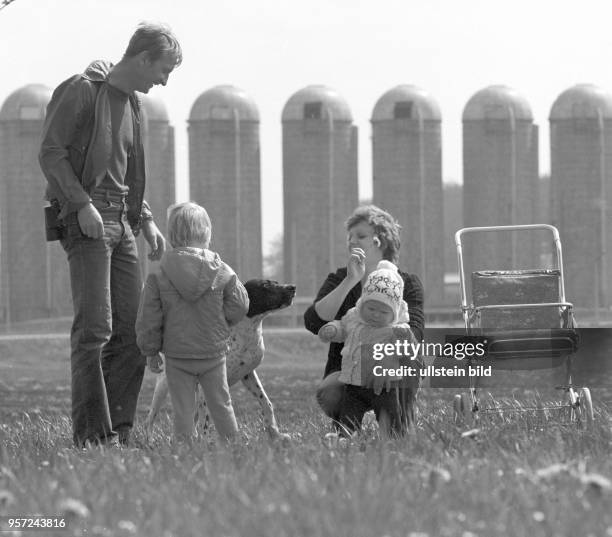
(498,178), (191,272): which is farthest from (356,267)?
(498,178)

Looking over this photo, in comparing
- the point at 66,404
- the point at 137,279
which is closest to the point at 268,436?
the point at 137,279

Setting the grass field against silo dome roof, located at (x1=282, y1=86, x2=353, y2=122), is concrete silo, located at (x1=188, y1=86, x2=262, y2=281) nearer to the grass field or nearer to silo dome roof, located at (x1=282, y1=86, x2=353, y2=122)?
silo dome roof, located at (x1=282, y1=86, x2=353, y2=122)

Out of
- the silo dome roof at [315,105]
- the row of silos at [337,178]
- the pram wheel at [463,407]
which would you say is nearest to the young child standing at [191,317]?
the pram wheel at [463,407]

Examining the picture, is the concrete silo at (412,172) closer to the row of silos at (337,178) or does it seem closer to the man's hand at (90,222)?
the row of silos at (337,178)

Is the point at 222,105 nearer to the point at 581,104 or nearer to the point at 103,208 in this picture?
the point at 581,104

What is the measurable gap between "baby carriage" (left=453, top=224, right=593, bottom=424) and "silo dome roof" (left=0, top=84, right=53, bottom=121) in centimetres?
2847

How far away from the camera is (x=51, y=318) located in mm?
35750

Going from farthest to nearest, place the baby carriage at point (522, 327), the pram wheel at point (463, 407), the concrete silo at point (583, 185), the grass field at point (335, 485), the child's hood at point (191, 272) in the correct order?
the concrete silo at point (583, 185)
the baby carriage at point (522, 327)
the pram wheel at point (463, 407)
the child's hood at point (191, 272)
the grass field at point (335, 485)

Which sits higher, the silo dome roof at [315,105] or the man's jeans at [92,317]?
the silo dome roof at [315,105]

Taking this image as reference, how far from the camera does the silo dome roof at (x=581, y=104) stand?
3575 cm

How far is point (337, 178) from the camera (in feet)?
114

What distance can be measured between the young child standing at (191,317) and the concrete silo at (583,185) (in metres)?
30.5

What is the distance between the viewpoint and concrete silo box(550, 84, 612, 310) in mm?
35656

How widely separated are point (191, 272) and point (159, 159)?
30129mm
